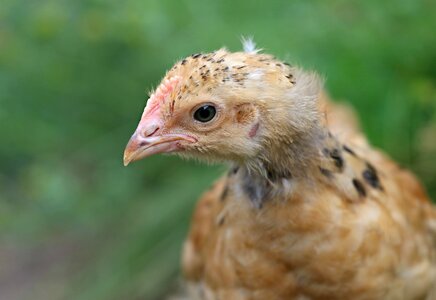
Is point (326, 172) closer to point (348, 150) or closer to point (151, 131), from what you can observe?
point (348, 150)

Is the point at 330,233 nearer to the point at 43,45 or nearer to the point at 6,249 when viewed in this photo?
the point at 43,45

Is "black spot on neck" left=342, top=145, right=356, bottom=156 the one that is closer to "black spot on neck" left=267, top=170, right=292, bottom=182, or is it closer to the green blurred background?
"black spot on neck" left=267, top=170, right=292, bottom=182

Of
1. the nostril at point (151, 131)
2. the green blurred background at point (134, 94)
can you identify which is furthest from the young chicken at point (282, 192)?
the green blurred background at point (134, 94)

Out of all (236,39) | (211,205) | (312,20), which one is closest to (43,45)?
(236,39)

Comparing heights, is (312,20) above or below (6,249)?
above

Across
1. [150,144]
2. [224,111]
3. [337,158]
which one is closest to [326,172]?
[337,158]

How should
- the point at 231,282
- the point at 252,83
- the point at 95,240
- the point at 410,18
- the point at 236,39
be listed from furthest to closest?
the point at 95,240 < the point at 236,39 < the point at 410,18 < the point at 231,282 < the point at 252,83

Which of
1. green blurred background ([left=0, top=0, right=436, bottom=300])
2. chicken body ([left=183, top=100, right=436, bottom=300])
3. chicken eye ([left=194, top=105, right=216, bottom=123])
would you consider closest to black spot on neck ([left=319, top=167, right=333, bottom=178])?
chicken body ([left=183, top=100, right=436, bottom=300])

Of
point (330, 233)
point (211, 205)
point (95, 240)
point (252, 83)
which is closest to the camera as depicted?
point (252, 83)

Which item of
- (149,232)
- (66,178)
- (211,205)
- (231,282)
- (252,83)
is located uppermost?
(66,178)
